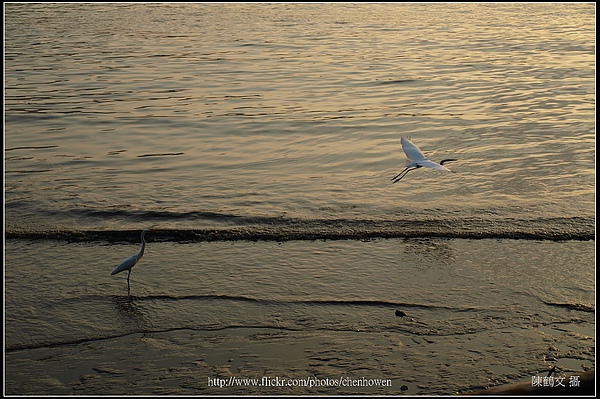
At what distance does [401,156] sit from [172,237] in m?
3.91

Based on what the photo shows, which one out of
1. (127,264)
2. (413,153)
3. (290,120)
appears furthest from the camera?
(290,120)

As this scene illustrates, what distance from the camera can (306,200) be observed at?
861 cm

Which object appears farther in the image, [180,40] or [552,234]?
[180,40]

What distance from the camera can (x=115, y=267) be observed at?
6715 millimetres

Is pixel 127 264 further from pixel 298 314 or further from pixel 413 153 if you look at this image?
pixel 413 153

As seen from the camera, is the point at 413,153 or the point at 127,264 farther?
the point at 413,153

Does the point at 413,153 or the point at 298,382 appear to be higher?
the point at 413,153

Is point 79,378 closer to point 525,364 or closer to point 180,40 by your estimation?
point 525,364

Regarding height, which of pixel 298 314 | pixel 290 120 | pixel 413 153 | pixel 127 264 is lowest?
pixel 290 120

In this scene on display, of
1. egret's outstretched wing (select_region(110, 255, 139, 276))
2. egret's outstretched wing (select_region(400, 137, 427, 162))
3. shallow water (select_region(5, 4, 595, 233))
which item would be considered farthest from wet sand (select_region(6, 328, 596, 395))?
egret's outstretched wing (select_region(400, 137, 427, 162))

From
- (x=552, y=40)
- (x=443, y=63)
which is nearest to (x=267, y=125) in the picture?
(x=443, y=63)

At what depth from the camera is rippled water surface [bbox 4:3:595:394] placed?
18.0 ft

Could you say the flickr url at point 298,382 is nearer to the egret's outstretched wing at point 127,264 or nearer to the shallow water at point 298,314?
the shallow water at point 298,314

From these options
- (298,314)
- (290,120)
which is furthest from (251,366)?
(290,120)
